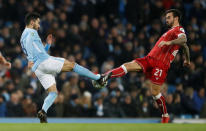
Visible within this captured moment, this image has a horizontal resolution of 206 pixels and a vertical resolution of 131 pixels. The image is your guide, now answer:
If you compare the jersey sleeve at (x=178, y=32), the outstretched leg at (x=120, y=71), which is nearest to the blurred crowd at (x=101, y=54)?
the outstretched leg at (x=120, y=71)

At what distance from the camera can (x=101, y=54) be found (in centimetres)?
1678

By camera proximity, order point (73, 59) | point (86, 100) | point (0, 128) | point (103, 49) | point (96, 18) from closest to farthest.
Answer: point (0, 128) < point (86, 100) < point (73, 59) < point (103, 49) < point (96, 18)

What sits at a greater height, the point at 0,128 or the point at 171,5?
the point at 171,5

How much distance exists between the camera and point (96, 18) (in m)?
18.3

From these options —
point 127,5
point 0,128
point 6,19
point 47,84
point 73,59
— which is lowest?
point 0,128

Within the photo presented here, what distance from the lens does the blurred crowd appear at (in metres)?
14.1

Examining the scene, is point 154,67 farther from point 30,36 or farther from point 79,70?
point 30,36

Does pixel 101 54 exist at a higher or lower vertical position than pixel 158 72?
higher

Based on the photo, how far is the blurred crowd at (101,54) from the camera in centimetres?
1415

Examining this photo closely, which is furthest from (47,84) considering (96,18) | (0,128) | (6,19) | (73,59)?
(96,18)

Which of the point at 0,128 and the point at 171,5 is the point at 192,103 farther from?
the point at 0,128

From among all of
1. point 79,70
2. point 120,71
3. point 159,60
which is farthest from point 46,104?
point 159,60

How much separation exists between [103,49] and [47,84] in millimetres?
7241

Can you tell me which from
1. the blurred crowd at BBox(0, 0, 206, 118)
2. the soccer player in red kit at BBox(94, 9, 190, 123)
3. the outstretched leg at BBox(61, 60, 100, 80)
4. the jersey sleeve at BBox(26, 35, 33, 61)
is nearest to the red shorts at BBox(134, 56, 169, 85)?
the soccer player in red kit at BBox(94, 9, 190, 123)
